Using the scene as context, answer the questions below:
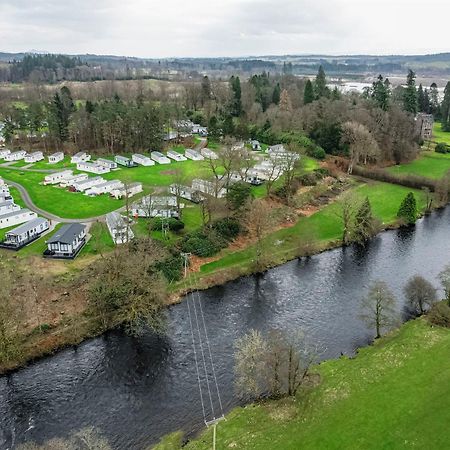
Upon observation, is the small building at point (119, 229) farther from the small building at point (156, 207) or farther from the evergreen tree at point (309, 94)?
the evergreen tree at point (309, 94)

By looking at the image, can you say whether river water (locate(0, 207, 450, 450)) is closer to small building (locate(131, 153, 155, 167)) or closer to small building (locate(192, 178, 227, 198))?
small building (locate(192, 178, 227, 198))

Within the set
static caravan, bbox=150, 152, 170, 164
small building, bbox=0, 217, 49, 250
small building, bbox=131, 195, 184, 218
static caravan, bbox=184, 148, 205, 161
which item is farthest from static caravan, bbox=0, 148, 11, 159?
small building, bbox=131, 195, 184, 218

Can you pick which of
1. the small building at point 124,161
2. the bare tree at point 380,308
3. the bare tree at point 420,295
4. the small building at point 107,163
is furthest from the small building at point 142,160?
the bare tree at point 420,295

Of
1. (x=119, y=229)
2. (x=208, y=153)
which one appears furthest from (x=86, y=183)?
(x=208, y=153)

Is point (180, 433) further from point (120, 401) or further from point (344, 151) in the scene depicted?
point (344, 151)

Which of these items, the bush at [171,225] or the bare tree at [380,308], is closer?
the bare tree at [380,308]

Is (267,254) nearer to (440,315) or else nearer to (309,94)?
(440,315)
